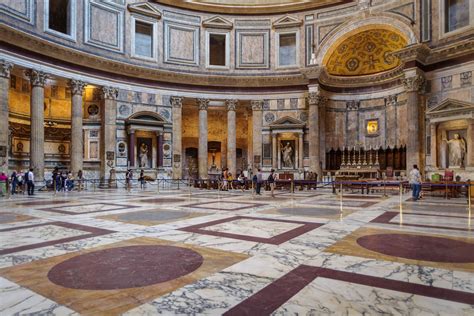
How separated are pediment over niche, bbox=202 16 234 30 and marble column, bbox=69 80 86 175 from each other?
10.8 meters

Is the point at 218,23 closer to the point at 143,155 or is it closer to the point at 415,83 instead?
the point at 143,155

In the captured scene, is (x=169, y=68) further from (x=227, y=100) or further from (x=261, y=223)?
(x=261, y=223)

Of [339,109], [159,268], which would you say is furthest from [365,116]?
[159,268]

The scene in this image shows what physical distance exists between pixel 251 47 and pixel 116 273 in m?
24.8

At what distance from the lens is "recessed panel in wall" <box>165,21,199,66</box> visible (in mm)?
24703

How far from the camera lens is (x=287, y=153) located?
24.8m

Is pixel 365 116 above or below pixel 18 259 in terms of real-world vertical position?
above

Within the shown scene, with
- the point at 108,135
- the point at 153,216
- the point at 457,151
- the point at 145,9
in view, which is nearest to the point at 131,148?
the point at 108,135

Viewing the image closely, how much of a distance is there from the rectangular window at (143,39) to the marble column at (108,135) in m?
3.90

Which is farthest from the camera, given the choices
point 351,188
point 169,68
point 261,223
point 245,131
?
point 245,131

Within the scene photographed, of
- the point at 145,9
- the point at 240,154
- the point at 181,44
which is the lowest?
the point at 240,154

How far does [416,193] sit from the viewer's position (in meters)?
12.0

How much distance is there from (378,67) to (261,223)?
74.7ft

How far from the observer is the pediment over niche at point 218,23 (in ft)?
83.4
